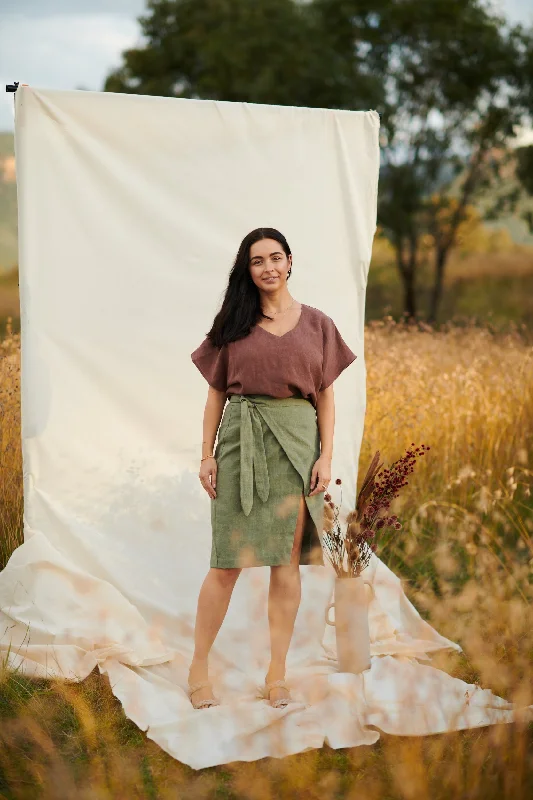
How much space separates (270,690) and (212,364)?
1056 mm

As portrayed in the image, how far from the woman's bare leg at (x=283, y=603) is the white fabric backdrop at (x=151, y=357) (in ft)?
0.44

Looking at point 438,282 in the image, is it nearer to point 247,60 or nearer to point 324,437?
point 247,60

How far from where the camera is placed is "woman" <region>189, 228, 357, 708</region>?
277cm

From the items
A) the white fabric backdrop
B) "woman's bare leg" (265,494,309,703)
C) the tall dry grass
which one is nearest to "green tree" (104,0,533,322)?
the tall dry grass

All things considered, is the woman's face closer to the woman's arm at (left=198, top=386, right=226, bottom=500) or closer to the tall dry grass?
the woman's arm at (left=198, top=386, right=226, bottom=500)

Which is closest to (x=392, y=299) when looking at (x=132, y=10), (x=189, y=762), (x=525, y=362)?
(x=132, y=10)

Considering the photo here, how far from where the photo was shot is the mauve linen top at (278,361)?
275cm

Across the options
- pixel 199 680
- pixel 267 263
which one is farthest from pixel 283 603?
pixel 267 263

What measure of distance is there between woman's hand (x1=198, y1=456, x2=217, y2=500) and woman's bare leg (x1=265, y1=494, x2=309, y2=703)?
281 mm

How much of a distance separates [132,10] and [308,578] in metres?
15.2

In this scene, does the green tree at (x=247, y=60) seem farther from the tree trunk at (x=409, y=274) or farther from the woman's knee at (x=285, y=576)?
the woman's knee at (x=285, y=576)

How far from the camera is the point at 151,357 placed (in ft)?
11.6

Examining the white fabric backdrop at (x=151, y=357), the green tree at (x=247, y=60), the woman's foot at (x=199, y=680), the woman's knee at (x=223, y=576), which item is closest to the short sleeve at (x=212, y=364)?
the woman's knee at (x=223, y=576)

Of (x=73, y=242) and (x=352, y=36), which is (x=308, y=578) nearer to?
(x=73, y=242)
